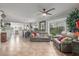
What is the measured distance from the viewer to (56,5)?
147 inches

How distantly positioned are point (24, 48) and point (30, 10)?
0.99m

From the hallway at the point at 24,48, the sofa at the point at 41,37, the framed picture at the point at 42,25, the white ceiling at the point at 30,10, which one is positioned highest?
the white ceiling at the point at 30,10

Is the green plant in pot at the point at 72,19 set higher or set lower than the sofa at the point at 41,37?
higher

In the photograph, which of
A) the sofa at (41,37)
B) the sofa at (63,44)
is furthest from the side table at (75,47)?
the sofa at (41,37)

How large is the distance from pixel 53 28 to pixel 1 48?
1.45 m

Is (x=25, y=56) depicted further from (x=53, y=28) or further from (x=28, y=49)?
(x=53, y=28)

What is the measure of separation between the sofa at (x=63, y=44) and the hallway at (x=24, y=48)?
0.47ft

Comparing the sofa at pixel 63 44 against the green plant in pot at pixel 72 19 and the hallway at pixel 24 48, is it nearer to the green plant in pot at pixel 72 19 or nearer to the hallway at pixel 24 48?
the hallway at pixel 24 48

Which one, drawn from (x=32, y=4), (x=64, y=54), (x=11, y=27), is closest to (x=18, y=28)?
(x=11, y=27)

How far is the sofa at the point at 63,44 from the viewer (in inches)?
153

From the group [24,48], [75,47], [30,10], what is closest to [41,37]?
[24,48]

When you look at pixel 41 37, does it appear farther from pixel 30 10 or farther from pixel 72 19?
pixel 72 19

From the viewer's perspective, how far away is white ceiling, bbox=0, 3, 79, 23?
3.69 meters

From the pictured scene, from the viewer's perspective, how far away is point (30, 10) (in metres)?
Result: 3.75
